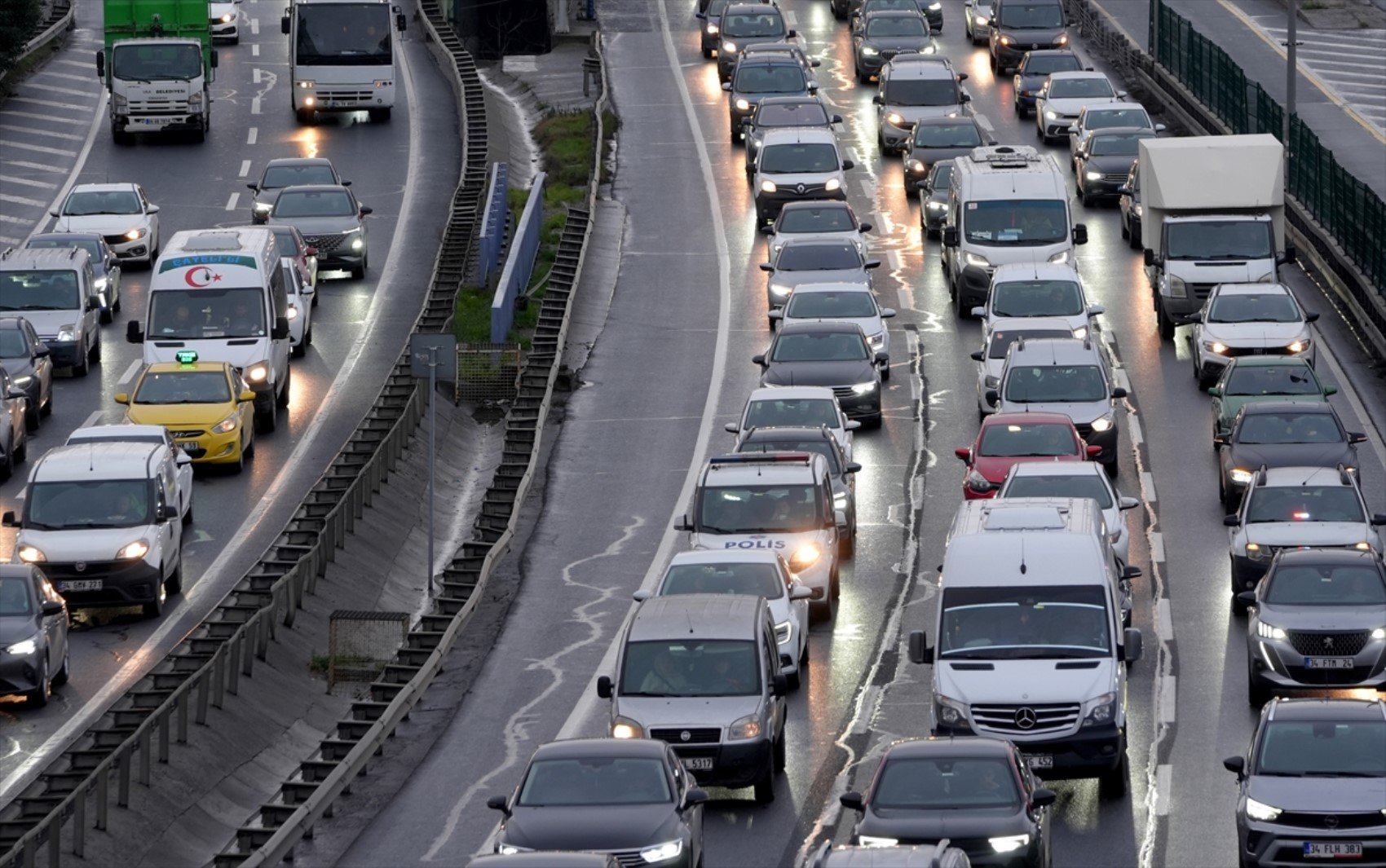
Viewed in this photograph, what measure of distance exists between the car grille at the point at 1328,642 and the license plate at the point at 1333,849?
5.98m

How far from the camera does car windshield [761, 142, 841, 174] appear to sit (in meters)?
55.2

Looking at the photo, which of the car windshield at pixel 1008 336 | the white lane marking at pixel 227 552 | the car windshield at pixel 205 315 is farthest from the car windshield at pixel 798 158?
the car windshield at pixel 205 315

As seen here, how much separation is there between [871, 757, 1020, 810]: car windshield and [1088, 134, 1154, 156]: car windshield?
34703 millimetres

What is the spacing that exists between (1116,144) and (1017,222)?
27.9 feet

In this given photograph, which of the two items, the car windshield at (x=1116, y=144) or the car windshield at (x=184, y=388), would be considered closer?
the car windshield at (x=184, y=388)

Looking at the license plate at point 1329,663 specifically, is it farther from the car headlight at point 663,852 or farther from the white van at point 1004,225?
the white van at point 1004,225

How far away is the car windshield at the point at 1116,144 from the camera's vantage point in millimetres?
55062

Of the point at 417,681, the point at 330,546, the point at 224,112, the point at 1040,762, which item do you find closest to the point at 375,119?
the point at 224,112

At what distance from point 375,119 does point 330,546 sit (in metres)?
32.9

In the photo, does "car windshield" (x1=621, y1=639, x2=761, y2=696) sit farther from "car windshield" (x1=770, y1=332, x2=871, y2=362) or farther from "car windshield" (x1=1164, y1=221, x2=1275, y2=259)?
"car windshield" (x1=1164, y1=221, x2=1275, y2=259)

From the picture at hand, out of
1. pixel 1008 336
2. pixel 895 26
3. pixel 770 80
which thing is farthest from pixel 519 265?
pixel 895 26

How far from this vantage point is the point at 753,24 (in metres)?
73.7

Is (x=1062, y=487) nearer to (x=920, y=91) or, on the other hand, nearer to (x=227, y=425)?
(x=227, y=425)

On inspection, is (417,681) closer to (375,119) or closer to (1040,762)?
(1040,762)
